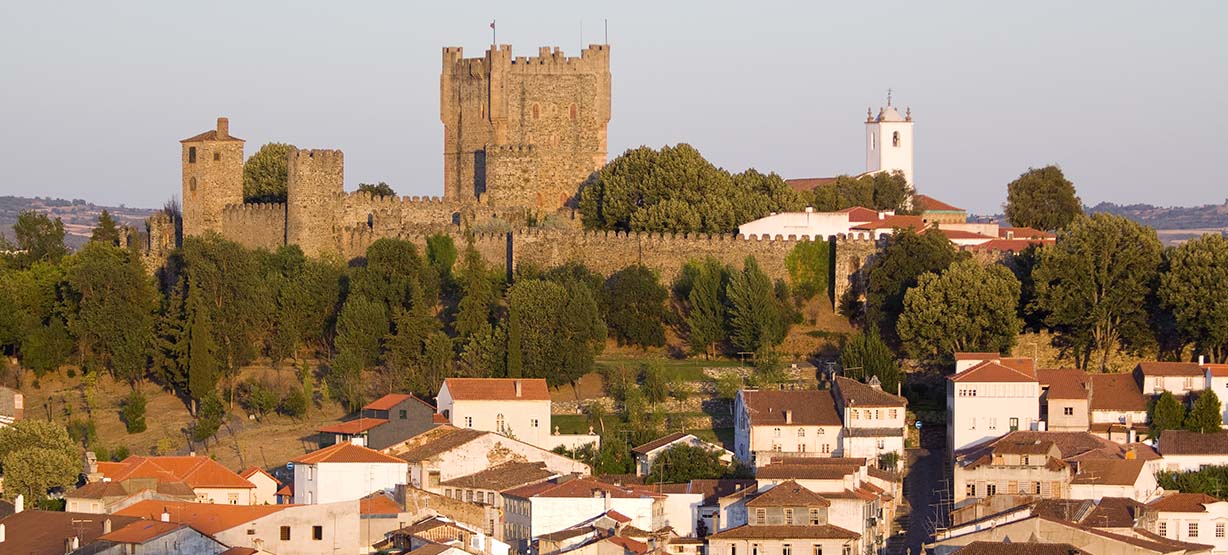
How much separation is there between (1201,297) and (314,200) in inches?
842

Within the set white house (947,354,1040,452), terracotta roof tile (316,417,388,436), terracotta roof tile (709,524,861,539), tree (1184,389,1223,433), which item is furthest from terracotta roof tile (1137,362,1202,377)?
terracotta roof tile (316,417,388,436)

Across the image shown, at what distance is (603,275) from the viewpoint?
56250 millimetres

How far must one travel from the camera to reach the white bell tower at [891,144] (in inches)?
2933

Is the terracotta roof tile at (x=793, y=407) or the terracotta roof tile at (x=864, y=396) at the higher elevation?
the terracotta roof tile at (x=864, y=396)

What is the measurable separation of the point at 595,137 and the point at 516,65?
2.82m

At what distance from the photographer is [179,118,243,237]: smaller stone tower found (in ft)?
193

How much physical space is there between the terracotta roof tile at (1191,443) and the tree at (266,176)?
2606 cm

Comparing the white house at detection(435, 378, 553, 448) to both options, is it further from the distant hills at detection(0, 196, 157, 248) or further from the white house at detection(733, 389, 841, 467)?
the distant hills at detection(0, 196, 157, 248)

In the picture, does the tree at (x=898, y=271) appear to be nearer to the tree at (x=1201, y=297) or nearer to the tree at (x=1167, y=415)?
the tree at (x=1201, y=297)

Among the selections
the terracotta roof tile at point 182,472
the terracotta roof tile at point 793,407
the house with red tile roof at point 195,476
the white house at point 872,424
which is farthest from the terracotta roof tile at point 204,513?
the white house at point 872,424

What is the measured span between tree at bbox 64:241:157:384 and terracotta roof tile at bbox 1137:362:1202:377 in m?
21.7

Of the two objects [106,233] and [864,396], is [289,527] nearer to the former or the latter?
[864,396]

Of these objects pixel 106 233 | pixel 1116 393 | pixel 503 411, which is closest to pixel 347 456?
pixel 503 411

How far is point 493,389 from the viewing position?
48.8 metres
